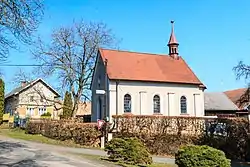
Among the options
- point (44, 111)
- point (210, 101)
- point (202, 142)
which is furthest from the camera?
point (44, 111)

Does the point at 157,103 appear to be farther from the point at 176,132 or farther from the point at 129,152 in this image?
the point at 129,152

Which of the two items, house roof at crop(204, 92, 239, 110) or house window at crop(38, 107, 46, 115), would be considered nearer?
house roof at crop(204, 92, 239, 110)

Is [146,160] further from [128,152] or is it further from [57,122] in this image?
[57,122]

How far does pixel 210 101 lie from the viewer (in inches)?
2188

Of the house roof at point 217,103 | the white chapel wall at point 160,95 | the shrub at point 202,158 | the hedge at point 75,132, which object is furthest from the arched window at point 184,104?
the shrub at point 202,158

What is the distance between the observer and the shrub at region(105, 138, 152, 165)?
16828 millimetres

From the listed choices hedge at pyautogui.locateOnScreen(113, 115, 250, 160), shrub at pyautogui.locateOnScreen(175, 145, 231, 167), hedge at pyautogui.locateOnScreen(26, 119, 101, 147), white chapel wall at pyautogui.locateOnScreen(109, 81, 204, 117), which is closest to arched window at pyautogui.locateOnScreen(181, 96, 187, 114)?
white chapel wall at pyautogui.locateOnScreen(109, 81, 204, 117)

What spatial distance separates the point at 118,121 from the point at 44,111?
37.6 m

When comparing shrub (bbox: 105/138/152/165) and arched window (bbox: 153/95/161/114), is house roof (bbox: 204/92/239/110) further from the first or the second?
shrub (bbox: 105/138/152/165)

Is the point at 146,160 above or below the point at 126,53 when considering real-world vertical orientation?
below

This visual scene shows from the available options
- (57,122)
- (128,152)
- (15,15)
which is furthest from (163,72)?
(15,15)

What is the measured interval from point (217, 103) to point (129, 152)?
4073 cm

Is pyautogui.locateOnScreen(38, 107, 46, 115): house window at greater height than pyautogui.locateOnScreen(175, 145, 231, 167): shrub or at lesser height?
greater

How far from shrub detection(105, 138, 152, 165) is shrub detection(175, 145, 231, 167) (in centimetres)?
291
